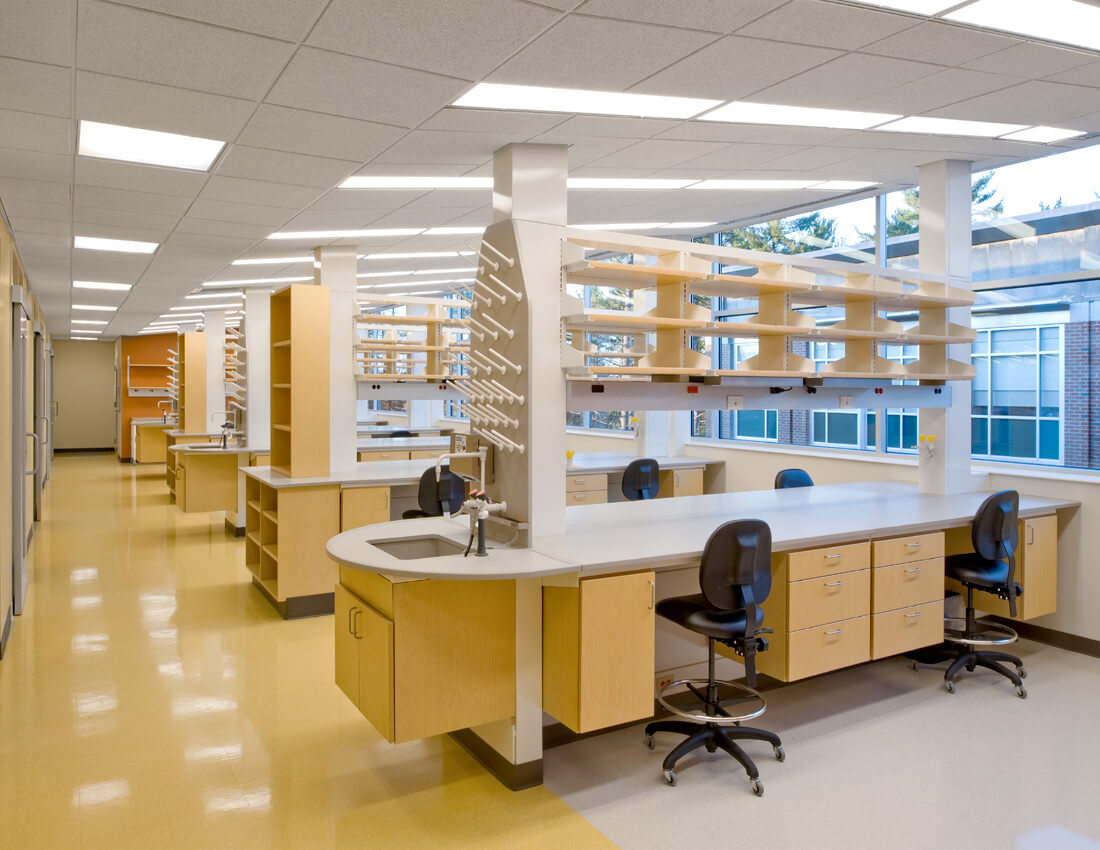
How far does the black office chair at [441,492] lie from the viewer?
530 cm

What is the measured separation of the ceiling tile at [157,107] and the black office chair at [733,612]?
105 inches

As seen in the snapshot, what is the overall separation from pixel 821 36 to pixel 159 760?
3956 millimetres

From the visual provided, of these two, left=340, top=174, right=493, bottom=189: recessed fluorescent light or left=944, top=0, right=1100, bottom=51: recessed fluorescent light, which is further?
left=340, top=174, right=493, bottom=189: recessed fluorescent light

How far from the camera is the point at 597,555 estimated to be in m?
3.13

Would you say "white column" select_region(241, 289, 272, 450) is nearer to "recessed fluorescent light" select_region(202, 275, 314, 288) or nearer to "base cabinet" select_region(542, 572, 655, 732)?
"recessed fluorescent light" select_region(202, 275, 314, 288)

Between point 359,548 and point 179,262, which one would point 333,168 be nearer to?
point 359,548

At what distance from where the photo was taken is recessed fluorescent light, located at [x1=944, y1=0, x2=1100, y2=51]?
2654 millimetres

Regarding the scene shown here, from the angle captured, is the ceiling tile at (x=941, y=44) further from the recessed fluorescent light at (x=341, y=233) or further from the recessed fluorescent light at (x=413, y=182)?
the recessed fluorescent light at (x=341, y=233)

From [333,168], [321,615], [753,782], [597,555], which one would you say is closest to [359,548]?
[597,555]

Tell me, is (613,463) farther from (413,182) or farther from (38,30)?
(38,30)

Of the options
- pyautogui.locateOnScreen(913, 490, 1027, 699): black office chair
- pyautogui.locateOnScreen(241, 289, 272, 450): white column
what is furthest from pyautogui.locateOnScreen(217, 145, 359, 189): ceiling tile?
pyautogui.locateOnScreen(241, 289, 272, 450): white column

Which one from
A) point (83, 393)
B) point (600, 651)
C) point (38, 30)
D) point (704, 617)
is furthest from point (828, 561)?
point (83, 393)

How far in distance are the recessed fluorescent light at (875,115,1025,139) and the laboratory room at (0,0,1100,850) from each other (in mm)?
38

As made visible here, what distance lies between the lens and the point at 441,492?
529 centimetres
